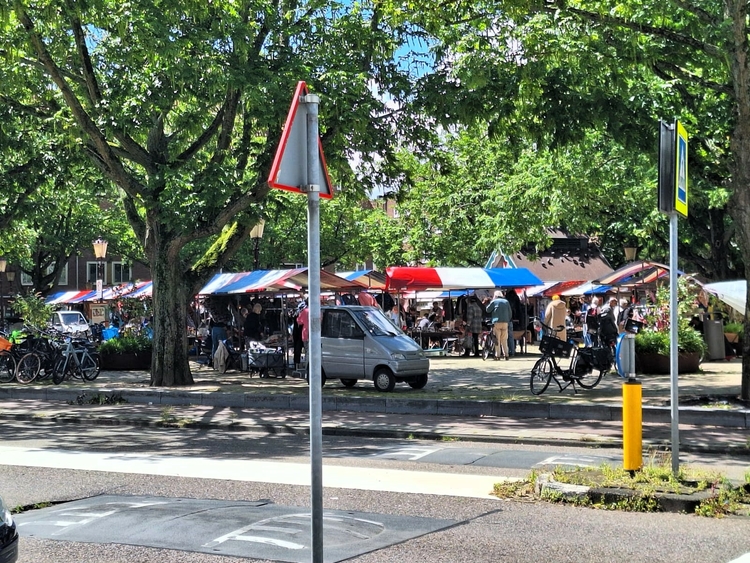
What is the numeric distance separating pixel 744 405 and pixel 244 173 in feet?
32.5

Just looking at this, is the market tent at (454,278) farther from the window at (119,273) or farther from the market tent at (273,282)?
the window at (119,273)

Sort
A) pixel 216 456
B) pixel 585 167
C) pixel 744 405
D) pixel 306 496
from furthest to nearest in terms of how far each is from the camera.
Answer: pixel 585 167
pixel 744 405
pixel 216 456
pixel 306 496

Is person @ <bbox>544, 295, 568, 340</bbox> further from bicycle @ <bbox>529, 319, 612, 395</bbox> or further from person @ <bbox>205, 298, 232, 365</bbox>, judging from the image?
person @ <bbox>205, 298, 232, 365</bbox>

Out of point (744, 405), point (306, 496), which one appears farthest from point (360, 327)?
point (306, 496)

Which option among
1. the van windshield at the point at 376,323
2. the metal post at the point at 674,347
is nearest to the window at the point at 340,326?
the van windshield at the point at 376,323

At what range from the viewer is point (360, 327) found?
60.7 feet

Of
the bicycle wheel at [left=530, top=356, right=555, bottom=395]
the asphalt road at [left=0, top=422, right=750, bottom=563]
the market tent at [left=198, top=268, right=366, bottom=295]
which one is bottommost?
the asphalt road at [left=0, top=422, right=750, bottom=563]

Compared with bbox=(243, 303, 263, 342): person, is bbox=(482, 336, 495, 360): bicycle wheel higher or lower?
lower

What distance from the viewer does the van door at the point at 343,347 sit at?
18469 millimetres

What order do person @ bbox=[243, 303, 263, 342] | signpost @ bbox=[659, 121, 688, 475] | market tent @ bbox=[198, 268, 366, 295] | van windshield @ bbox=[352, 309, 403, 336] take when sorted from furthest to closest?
person @ bbox=[243, 303, 263, 342], market tent @ bbox=[198, 268, 366, 295], van windshield @ bbox=[352, 309, 403, 336], signpost @ bbox=[659, 121, 688, 475]

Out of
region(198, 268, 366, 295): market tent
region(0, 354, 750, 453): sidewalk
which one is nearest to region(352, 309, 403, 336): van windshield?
region(0, 354, 750, 453): sidewalk

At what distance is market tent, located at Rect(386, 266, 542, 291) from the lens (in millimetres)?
27672

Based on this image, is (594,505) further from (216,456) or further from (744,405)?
(744,405)

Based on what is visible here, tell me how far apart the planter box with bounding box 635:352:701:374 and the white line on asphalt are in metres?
11.8
